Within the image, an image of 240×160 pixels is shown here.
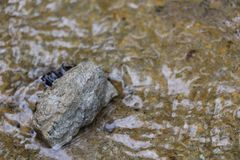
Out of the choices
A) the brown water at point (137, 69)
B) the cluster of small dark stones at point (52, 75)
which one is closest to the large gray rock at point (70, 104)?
the brown water at point (137, 69)

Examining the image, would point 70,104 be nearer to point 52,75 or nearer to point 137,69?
point 52,75

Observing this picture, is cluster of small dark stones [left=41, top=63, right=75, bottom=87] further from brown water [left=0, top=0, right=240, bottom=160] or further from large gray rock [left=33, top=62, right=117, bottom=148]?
large gray rock [left=33, top=62, right=117, bottom=148]

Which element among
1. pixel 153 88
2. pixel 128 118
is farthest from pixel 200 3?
pixel 128 118

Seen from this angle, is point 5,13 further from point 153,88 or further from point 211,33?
point 211,33

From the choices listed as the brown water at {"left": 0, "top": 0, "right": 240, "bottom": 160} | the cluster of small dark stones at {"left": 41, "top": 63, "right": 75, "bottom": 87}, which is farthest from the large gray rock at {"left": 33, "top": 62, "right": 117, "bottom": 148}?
the cluster of small dark stones at {"left": 41, "top": 63, "right": 75, "bottom": 87}

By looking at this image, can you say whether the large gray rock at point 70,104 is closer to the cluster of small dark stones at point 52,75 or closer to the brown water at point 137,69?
the brown water at point 137,69
